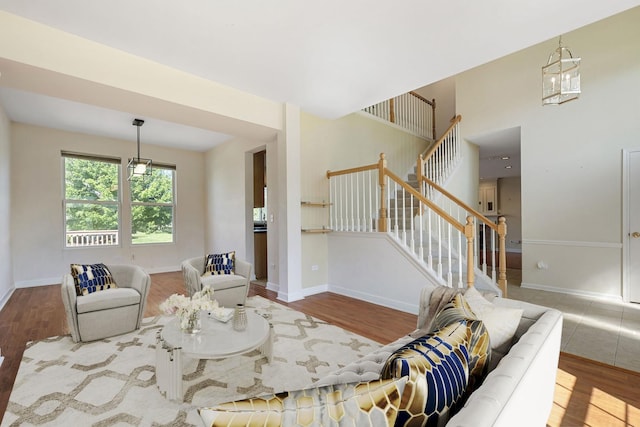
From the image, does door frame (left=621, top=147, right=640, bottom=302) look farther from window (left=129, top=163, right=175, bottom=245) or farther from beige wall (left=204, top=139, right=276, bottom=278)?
window (left=129, top=163, right=175, bottom=245)

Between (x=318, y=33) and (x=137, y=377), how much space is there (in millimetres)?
3217

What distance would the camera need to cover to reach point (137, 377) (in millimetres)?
2191

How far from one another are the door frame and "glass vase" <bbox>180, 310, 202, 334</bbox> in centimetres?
542

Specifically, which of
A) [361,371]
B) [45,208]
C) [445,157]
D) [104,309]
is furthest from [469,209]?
[45,208]

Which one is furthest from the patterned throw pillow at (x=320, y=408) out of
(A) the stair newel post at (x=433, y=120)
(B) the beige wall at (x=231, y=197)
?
(A) the stair newel post at (x=433, y=120)

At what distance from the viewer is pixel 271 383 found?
83.4 inches

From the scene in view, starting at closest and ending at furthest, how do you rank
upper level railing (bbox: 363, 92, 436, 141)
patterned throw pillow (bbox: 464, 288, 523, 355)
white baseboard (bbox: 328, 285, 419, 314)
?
patterned throw pillow (bbox: 464, 288, 523, 355), white baseboard (bbox: 328, 285, 419, 314), upper level railing (bbox: 363, 92, 436, 141)

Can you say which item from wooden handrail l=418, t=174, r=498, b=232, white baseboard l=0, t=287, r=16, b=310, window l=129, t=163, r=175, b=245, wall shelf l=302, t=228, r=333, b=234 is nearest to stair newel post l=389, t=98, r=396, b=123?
wooden handrail l=418, t=174, r=498, b=232

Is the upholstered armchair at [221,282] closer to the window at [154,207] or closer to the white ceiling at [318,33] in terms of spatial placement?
the white ceiling at [318,33]

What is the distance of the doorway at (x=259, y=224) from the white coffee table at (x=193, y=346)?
3.60 meters

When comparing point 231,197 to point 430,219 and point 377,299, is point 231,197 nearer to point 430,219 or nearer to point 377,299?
point 377,299

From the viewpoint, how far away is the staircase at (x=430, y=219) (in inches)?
139

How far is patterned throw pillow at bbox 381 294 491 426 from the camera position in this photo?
31.3 inches

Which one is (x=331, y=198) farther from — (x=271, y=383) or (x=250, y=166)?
(x=271, y=383)
